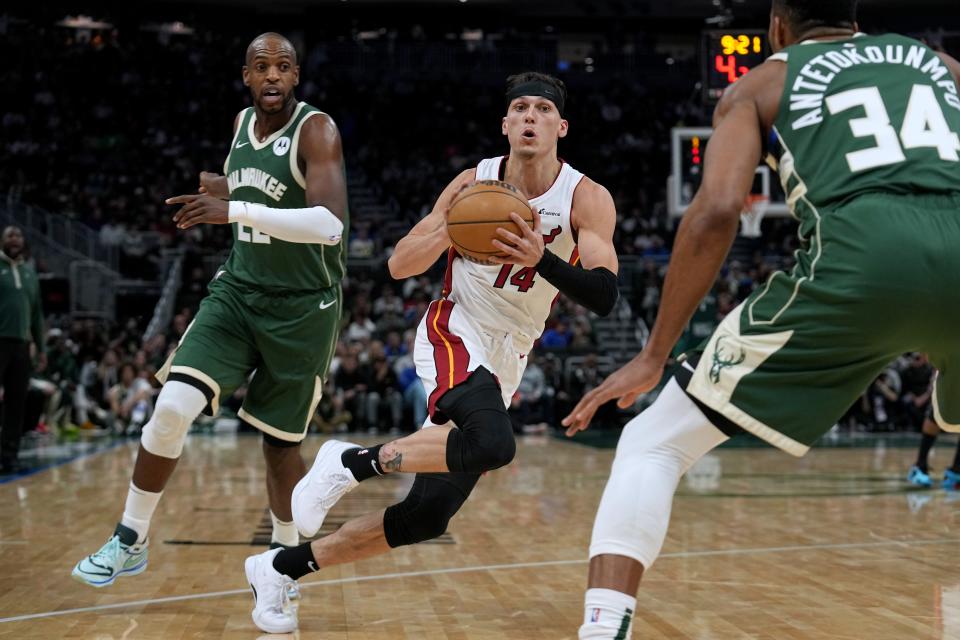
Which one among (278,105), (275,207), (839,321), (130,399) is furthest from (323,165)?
(130,399)

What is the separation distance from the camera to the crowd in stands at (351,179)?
680 inches

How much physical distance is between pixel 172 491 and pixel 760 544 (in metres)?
4.96

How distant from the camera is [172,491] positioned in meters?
9.41

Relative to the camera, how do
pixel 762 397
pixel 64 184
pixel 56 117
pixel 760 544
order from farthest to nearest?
pixel 56 117
pixel 64 184
pixel 760 544
pixel 762 397

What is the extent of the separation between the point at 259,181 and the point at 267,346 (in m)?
0.73

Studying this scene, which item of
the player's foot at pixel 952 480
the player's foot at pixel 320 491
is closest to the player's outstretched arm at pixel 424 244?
the player's foot at pixel 320 491

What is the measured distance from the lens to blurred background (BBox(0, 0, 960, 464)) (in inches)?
679

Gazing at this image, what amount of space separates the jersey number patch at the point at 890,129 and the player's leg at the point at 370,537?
6.73 ft

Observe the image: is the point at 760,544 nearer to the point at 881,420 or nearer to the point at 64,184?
the point at 881,420

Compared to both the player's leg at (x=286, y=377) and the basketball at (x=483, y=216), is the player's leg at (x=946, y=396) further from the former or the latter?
the player's leg at (x=286, y=377)

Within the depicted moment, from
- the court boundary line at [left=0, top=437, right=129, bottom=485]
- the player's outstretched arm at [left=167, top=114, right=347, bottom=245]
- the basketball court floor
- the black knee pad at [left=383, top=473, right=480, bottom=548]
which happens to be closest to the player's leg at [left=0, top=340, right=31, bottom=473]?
the court boundary line at [left=0, top=437, right=129, bottom=485]

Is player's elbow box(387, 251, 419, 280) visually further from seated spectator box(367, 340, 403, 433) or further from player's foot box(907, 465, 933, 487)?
seated spectator box(367, 340, 403, 433)

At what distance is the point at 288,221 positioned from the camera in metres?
4.66

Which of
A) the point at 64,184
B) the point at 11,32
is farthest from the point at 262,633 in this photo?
the point at 11,32
